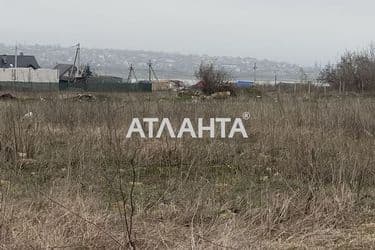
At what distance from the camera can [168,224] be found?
12.8ft

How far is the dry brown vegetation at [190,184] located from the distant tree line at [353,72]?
20765mm

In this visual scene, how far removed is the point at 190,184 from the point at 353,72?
1107 inches

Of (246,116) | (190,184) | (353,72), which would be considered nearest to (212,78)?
(353,72)

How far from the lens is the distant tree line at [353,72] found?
95.0 ft

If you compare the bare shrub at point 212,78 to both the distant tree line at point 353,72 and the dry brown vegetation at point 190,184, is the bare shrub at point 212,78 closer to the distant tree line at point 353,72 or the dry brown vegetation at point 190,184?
the distant tree line at point 353,72

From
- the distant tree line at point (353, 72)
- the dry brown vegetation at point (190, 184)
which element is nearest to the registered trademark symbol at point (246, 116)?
the dry brown vegetation at point (190, 184)

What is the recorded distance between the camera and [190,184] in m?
5.05

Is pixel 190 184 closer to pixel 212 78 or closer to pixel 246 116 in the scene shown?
pixel 246 116

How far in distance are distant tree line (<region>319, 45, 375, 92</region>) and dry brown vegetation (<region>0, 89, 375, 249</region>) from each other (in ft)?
68.1

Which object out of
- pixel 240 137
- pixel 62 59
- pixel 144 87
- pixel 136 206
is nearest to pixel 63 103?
pixel 240 137

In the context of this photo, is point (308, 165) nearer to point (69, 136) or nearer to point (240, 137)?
point (240, 137)

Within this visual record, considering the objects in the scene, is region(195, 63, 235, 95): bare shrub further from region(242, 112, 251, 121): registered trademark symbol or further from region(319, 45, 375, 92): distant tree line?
region(242, 112, 251, 121): registered trademark symbol

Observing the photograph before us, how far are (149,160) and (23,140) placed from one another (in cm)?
172

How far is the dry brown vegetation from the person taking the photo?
11.7 feet
